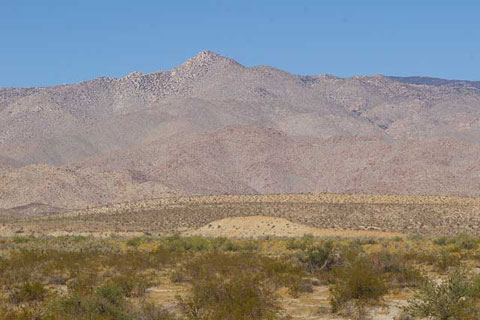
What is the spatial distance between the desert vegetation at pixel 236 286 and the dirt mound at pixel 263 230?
51.4 feet

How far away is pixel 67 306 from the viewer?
575 inches

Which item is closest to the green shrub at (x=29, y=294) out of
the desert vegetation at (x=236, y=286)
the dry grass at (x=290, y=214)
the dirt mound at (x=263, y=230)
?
the desert vegetation at (x=236, y=286)

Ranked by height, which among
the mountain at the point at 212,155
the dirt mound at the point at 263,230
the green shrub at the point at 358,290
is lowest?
the dirt mound at the point at 263,230

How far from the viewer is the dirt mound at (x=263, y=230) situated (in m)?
44.5

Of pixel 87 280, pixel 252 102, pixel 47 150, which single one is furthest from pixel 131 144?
pixel 87 280

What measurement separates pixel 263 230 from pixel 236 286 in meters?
Result: 31.4

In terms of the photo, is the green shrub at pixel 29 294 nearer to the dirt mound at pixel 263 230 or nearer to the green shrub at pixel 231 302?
the green shrub at pixel 231 302

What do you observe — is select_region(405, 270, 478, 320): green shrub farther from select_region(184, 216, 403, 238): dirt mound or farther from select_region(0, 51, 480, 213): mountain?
select_region(0, 51, 480, 213): mountain

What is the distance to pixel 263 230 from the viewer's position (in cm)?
4775

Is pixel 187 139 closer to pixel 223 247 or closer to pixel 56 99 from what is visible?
pixel 56 99

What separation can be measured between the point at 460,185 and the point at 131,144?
76.9 m

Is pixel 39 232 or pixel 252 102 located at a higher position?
pixel 252 102

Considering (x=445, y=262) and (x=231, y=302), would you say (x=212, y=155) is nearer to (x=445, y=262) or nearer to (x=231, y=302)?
(x=445, y=262)

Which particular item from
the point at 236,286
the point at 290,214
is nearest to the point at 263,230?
the point at 290,214
